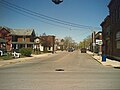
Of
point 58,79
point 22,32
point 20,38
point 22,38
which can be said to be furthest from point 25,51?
point 22,32

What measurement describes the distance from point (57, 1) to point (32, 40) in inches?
2935

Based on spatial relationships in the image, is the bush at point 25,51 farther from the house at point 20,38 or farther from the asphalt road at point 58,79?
the house at point 20,38

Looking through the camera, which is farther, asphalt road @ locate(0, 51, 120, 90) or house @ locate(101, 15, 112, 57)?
house @ locate(101, 15, 112, 57)

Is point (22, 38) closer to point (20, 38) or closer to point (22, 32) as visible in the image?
point (20, 38)

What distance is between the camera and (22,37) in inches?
3317

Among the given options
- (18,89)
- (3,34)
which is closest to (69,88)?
(18,89)

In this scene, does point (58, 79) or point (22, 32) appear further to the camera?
point (22, 32)

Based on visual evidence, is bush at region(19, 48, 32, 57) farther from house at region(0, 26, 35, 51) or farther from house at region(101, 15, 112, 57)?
house at region(0, 26, 35, 51)

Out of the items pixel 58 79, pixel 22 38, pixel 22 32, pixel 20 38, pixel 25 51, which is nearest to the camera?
pixel 58 79

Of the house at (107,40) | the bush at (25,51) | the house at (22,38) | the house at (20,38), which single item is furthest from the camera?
the house at (22,38)

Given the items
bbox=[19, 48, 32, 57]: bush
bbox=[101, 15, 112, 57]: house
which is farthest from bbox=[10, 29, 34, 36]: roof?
bbox=[19, 48, 32, 57]: bush

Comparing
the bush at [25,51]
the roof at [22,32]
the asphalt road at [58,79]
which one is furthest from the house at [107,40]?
the asphalt road at [58,79]

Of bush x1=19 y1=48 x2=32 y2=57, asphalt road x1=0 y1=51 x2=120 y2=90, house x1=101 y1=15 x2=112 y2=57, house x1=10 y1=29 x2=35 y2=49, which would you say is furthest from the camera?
house x1=10 y1=29 x2=35 y2=49

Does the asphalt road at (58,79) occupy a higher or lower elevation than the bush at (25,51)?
lower
